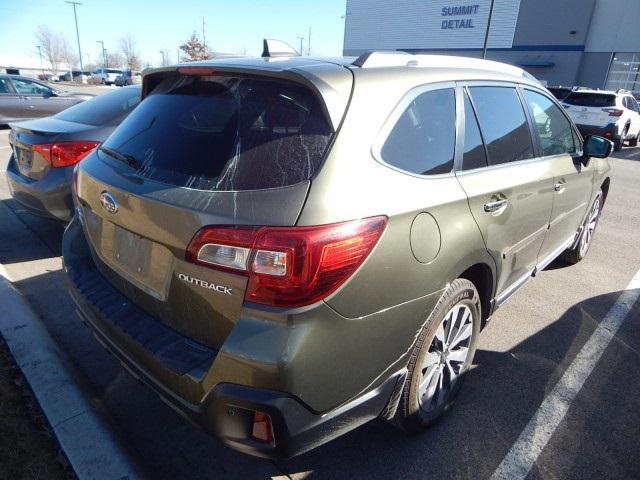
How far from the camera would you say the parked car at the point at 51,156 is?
13.6 ft

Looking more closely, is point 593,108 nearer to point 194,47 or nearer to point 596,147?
point 596,147

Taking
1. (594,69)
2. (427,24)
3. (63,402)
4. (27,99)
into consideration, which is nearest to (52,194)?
(63,402)

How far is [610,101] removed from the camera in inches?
587

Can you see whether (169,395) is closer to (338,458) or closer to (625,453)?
(338,458)

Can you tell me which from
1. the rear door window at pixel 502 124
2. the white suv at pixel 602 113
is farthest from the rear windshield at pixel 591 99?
the rear door window at pixel 502 124

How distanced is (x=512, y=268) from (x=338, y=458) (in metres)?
1.60

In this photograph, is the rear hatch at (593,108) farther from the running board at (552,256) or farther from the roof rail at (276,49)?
the roof rail at (276,49)

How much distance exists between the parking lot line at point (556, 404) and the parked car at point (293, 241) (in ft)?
1.41

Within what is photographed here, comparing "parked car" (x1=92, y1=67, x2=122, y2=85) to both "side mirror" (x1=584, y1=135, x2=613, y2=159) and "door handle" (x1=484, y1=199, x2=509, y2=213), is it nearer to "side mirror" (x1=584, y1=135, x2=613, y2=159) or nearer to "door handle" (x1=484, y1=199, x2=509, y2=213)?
"side mirror" (x1=584, y1=135, x2=613, y2=159)

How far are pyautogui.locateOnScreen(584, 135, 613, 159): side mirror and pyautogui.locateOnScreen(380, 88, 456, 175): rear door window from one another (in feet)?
7.15

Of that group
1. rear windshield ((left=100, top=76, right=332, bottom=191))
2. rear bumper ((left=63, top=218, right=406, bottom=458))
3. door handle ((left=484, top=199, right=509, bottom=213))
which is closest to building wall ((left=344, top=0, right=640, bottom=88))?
door handle ((left=484, top=199, right=509, bottom=213))

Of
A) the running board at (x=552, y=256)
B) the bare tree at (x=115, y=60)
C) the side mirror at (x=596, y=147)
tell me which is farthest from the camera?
the bare tree at (x=115, y=60)

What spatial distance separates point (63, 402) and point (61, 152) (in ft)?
8.43

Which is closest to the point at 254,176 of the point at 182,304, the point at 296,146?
the point at 296,146
